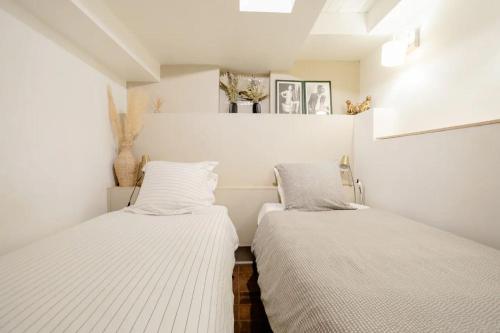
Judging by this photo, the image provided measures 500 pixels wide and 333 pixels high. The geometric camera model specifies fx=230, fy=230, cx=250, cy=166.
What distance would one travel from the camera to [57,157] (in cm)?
152

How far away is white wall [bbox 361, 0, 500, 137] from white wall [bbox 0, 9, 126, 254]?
97.3 inches

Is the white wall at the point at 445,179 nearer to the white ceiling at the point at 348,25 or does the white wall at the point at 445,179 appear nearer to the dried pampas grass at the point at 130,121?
the white ceiling at the point at 348,25

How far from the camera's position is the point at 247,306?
57.9 inches

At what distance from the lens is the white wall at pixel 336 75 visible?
2.73 meters

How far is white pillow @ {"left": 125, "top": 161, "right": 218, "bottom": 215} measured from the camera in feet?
5.62

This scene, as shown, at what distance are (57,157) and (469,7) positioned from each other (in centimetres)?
282

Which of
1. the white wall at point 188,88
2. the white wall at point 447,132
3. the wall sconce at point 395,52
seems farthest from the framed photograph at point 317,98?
the white wall at point 188,88

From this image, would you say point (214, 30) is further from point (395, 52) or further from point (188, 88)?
point (395, 52)

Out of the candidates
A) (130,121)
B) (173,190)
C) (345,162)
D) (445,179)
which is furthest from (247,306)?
(130,121)

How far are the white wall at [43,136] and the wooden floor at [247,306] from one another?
50.6 inches

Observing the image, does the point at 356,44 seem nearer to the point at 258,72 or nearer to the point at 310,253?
the point at 258,72

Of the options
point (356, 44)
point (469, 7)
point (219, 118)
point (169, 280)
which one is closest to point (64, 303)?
point (169, 280)

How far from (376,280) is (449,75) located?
5.37 feet

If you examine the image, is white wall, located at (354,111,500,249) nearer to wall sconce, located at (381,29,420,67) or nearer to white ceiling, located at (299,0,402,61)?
wall sconce, located at (381,29,420,67)
